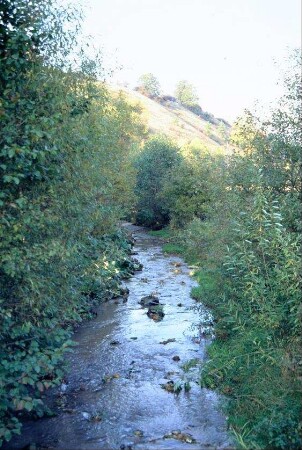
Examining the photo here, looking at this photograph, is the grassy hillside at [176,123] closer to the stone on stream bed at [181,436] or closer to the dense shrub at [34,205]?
the dense shrub at [34,205]

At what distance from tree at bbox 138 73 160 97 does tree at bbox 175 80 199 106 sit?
6.62 m

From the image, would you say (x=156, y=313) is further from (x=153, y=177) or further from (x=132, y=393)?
(x=153, y=177)

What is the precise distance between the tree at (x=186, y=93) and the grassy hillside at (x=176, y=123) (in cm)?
493

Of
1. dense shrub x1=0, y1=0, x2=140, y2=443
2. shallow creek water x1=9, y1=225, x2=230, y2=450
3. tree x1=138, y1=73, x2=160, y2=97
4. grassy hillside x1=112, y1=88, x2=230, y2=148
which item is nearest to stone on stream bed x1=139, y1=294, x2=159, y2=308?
shallow creek water x1=9, y1=225, x2=230, y2=450

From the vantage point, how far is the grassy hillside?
102250 millimetres

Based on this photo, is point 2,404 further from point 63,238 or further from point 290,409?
point 290,409

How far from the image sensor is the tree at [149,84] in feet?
442

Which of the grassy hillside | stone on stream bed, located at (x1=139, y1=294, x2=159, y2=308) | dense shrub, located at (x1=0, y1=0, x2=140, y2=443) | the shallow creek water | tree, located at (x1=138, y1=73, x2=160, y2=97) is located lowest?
stone on stream bed, located at (x1=139, y1=294, x2=159, y2=308)

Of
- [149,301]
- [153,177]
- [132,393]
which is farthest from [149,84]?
[132,393]

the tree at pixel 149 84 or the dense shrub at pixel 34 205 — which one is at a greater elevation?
the tree at pixel 149 84

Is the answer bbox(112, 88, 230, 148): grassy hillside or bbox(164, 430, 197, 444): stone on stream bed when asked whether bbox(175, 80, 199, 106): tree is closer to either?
bbox(112, 88, 230, 148): grassy hillside

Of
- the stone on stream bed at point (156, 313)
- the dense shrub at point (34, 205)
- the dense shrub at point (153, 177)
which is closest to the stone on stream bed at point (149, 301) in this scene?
the stone on stream bed at point (156, 313)

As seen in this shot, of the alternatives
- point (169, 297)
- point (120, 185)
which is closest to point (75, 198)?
point (169, 297)

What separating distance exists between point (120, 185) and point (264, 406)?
879 inches
